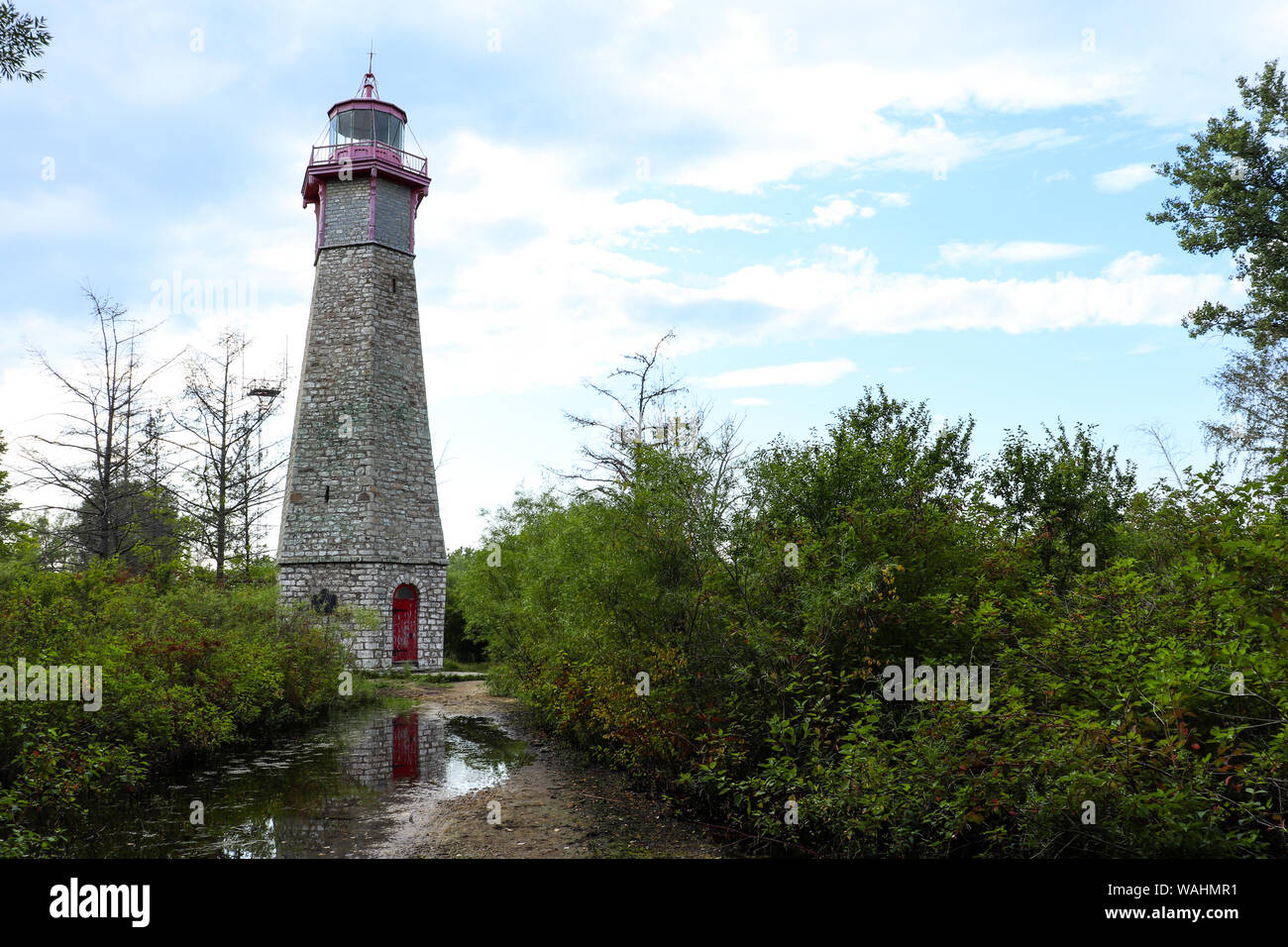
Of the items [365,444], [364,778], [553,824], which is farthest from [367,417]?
[553,824]

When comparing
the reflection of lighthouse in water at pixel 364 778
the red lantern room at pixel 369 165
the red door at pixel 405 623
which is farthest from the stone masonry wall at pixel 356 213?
the reflection of lighthouse in water at pixel 364 778

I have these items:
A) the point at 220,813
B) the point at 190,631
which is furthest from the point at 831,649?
the point at 190,631

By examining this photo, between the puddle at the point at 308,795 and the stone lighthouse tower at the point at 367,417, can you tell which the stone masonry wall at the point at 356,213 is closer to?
the stone lighthouse tower at the point at 367,417

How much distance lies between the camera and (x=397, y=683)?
23.8 m

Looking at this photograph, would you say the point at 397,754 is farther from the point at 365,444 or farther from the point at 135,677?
the point at 365,444

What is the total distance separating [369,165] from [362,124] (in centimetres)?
235

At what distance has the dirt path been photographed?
791 centimetres

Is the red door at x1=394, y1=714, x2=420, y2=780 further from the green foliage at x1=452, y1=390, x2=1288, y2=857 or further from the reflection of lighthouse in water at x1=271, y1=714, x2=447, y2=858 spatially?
the green foliage at x1=452, y1=390, x2=1288, y2=857

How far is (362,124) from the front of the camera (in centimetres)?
Result: 2755

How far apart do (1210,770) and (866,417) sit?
8.12 metres

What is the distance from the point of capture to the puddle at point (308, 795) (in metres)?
7.99

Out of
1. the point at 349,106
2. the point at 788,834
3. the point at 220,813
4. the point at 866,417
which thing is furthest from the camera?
the point at 349,106
